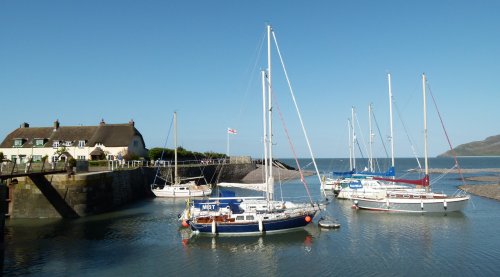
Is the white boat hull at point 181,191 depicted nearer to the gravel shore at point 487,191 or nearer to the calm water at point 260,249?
the calm water at point 260,249

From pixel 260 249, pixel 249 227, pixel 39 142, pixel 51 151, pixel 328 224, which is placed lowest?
pixel 260 249

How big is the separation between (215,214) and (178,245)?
3976 mm

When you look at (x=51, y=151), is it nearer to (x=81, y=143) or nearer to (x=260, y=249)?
(x=81, y=143)

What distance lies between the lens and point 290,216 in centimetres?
2911

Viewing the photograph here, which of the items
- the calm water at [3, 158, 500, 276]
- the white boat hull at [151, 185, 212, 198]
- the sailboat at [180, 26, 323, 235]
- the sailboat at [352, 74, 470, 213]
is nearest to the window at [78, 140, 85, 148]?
the white boat hull at [151, 185, 212, 198]

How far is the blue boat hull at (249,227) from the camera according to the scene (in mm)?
28500

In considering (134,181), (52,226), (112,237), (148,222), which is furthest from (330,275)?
(134,181)

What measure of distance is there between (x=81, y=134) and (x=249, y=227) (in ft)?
154

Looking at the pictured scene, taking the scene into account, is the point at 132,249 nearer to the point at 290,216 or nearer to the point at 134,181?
the point at 290,216

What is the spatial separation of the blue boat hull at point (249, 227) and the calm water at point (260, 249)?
56 cm

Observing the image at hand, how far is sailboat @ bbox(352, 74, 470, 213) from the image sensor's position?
122ft

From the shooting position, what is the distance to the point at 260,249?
25562 mm

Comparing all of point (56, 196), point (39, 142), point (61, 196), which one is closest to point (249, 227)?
point (61, 196)

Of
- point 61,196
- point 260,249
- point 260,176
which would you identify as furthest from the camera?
point 260,176
